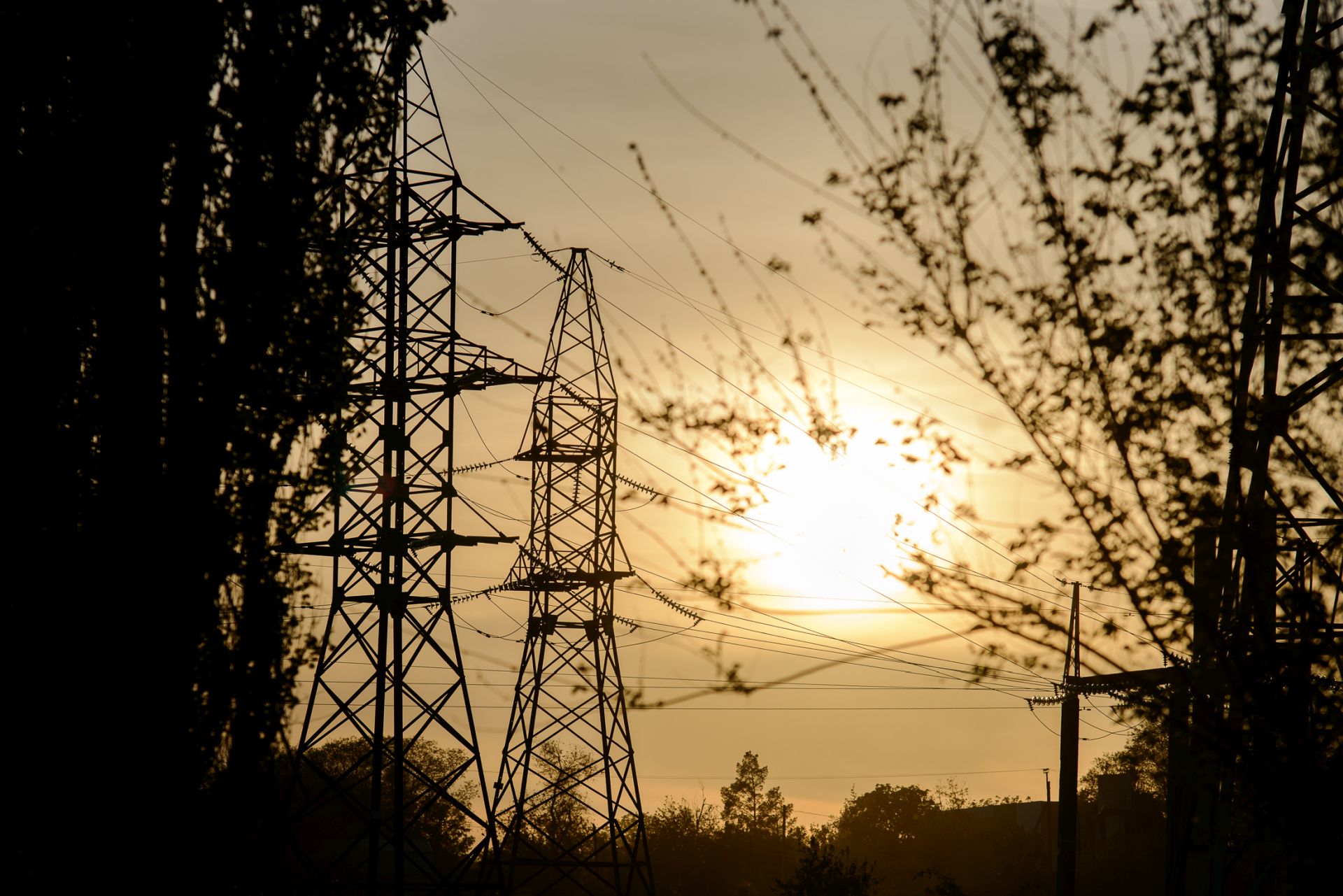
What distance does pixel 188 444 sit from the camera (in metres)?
10.4

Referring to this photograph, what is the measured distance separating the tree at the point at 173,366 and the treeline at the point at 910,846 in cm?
4267

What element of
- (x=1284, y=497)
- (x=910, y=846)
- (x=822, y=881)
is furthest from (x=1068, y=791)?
(x=910, y=846)

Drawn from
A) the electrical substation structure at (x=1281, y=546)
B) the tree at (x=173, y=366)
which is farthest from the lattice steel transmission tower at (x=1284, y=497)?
the tree at (x=173, y=366)

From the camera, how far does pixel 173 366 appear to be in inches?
412

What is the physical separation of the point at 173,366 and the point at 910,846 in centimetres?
9164

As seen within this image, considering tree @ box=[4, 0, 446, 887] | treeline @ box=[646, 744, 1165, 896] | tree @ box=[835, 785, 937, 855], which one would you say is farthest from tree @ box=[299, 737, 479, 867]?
tree @ box=[4, 0, 446, 887]

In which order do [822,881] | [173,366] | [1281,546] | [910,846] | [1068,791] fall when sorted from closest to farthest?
[1281,546], [173,366], [1068,791], [822,881], [910,846]

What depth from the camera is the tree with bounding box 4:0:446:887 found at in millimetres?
10008

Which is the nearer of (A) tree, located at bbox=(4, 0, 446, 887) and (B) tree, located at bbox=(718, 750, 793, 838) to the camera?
(A) tree, located at bbox=(4, 0, 446, 887)

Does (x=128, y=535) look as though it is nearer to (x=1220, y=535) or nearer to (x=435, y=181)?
(x=1220, y=535)

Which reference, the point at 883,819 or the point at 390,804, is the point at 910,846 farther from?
the point at 390,804

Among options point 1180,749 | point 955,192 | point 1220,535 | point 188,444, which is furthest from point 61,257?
point 1180,749

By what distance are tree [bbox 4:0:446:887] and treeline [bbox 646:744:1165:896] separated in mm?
42670

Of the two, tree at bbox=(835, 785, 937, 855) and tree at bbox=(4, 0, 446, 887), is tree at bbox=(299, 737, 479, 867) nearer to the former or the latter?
tree at bbox=(835, 785, 937, 855)
